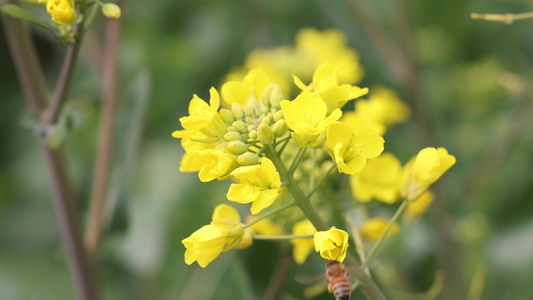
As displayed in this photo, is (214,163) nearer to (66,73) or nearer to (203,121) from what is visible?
(203,121)

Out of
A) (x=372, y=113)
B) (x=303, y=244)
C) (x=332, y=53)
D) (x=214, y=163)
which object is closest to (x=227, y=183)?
(x=332, y=53)

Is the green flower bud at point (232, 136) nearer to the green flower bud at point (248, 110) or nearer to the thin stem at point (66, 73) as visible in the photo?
the green flower bud at point (248, 110)

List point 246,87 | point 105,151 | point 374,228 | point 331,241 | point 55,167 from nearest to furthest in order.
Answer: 1. point 331,241
2. point 246,87
3. point 374,228
4. point 55,167
5. point 105,151

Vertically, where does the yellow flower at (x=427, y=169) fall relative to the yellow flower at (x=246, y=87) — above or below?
below

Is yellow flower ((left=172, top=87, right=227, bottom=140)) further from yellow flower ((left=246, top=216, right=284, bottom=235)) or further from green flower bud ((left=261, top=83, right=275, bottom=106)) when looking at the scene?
yellow flower ((left=246, top=216, right=284, bottom=235))

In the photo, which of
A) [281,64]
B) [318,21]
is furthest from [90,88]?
[318,21]

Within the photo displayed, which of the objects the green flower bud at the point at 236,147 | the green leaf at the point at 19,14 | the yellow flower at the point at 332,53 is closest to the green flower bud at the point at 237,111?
the green flower bud at the point at 236,147

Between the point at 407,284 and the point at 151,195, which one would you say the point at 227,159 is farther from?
the point at 151,195
